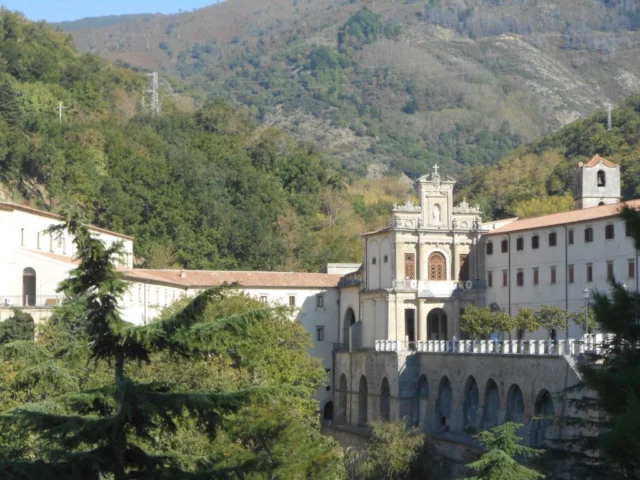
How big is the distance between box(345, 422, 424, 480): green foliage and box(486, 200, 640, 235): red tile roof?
1365 centimetres

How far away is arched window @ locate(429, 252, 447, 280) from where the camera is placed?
78.6 metres

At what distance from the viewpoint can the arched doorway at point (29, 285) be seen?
7381 centimetres

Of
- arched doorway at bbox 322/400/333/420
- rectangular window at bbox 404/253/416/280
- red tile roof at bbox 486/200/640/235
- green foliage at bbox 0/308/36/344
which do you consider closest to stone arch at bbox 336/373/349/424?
arched doorway at bbox 322/400/333/420

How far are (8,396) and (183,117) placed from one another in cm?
8868

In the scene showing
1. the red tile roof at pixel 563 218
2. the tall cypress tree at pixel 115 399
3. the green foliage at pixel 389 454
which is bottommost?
the green foliage at pixel 389 454

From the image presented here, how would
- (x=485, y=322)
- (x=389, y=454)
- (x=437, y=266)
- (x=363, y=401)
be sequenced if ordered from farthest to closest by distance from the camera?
(x=437, y=266) < (x=363, y=401) < (x=485, y=322) < (x=389, y=454)

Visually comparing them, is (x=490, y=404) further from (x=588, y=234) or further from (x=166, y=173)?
(x=166, y=173)

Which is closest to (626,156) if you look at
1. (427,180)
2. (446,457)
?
(427,180)

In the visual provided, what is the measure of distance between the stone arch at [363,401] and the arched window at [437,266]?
7047 millimetres

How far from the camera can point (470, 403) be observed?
62781 mm

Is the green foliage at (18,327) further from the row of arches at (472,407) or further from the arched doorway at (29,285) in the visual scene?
the row of arches at (472,407)

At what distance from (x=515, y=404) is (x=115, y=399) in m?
39.1

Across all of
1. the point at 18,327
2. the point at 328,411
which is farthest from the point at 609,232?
the point at 18,327

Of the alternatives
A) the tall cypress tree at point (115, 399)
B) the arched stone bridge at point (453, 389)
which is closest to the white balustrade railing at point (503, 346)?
the arched stone bridge at point (453, 389)
